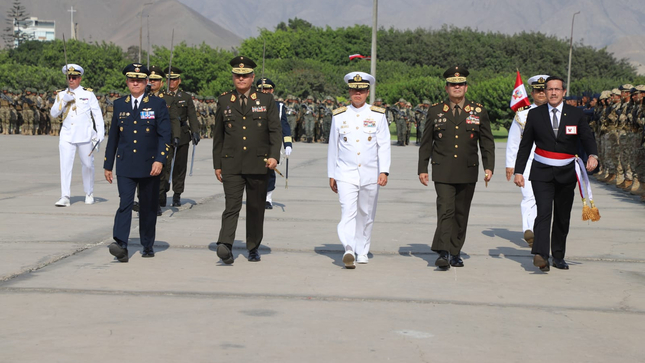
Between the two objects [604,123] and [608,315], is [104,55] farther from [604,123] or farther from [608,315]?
[608,315]

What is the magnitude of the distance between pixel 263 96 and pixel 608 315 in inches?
153

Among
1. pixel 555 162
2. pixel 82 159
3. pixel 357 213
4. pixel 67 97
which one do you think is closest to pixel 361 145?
pixel 357 213

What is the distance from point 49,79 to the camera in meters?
76.5

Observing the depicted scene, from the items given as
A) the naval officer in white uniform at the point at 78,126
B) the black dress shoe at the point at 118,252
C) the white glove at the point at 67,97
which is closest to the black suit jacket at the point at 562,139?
the black dress shoe at the point at 118,252

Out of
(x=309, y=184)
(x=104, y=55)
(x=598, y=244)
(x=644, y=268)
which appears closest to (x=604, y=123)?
(x=309, y=184)

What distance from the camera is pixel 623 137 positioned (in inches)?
693

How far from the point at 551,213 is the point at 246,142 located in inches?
119

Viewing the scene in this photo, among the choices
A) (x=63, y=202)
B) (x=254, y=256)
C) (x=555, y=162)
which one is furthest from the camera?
(x=63, y=202)

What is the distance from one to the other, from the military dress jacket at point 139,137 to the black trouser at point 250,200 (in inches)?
28.7

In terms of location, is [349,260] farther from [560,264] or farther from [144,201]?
[144,201]

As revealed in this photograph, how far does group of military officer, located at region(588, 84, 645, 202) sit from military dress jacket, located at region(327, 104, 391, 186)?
26.2 feet

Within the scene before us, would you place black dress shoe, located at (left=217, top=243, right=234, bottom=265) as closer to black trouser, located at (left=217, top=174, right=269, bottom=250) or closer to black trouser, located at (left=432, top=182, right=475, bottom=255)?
black trouser, located at (left=217, top=174, right=269, bottom=250)

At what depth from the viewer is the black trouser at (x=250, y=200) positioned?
8.97 meters

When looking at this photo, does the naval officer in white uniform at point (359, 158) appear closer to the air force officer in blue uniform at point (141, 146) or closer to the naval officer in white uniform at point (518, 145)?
the air force officer in blue uniform at point (141, 146)
